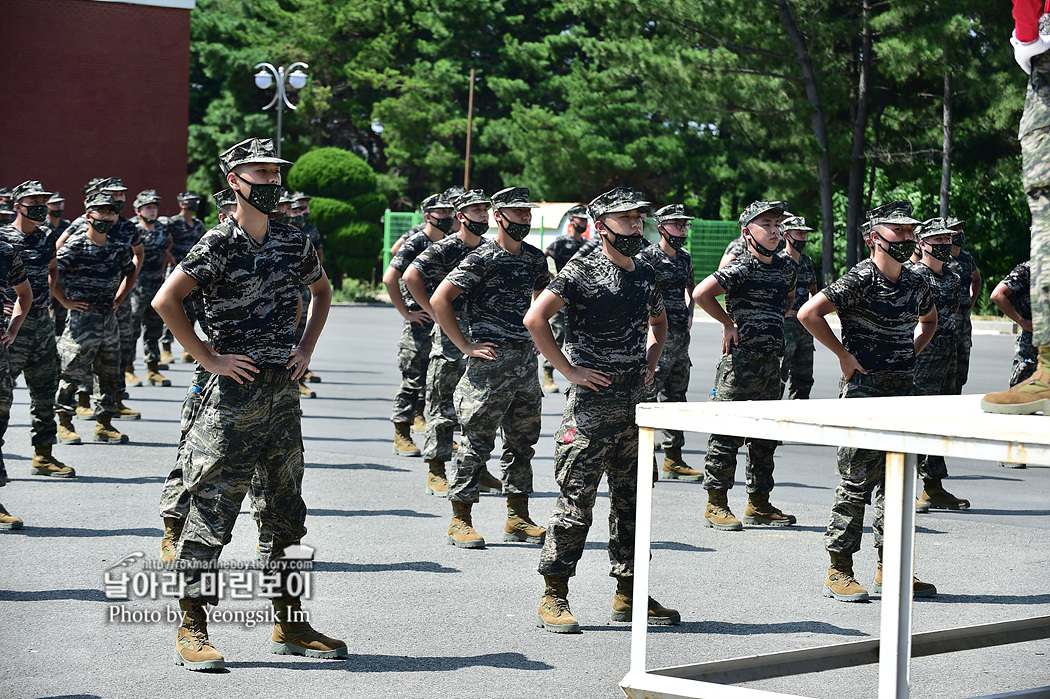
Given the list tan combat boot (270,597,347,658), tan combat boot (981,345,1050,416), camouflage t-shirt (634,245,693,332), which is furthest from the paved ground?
tan combat boot (981,345,1050,416)

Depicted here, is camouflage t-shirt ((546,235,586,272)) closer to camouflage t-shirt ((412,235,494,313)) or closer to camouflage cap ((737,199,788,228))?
camouflage t-shirt ((412,235,494,313))

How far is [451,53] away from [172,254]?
34944 millimetres

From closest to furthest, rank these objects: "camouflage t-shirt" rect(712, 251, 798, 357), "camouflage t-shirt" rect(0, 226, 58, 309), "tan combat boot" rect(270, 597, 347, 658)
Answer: "tan combat boot" rect(270, 597, 347, 658), "camouflage t-shirt" rect(712, 251, 798, 357), "camouflage t-shirt" rect(0, 226, 58, 309)

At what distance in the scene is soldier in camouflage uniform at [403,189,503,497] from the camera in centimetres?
930

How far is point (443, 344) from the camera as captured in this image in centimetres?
973

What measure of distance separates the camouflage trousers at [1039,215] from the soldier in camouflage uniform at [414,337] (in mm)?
7345

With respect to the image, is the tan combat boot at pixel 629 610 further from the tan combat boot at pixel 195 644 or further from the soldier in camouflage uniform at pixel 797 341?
the soldier in camouflage uniform at pixel 797 341

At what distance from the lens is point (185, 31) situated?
38.3 meters


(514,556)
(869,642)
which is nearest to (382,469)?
(514,556)

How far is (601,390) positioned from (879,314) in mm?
2014

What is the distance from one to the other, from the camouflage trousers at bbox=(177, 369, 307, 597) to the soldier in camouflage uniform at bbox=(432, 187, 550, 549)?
8.02ft

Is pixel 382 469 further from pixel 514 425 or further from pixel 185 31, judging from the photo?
pixel 185 31

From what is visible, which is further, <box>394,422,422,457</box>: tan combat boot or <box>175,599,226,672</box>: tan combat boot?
<box>394,422,422,457</box>: tan combat boot

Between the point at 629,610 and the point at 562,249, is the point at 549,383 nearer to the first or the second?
the point at 562,249
